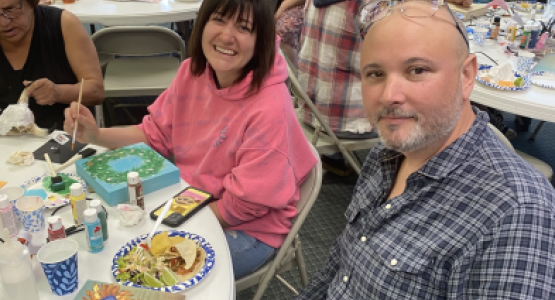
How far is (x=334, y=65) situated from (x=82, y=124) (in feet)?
4.11

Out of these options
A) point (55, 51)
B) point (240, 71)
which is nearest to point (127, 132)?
point (240, 71)

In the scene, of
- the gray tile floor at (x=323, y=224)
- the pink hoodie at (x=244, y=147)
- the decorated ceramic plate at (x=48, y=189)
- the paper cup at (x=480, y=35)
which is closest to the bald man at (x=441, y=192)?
the pink hoodie at (x=244, y=147)

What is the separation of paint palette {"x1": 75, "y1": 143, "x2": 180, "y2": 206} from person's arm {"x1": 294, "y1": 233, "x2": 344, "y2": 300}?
53 cm

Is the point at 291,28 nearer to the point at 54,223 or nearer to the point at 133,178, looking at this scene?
the point at 133,178

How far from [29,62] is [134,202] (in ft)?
3.94

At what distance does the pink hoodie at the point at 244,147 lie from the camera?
136 cm

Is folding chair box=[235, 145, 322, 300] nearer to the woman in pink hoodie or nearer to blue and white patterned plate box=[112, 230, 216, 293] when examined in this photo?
the woman in pink hoodie

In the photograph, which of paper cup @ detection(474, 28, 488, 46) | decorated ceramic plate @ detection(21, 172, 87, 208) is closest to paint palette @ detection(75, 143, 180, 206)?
decorated ceramic plate @ detection(21, 172, 87, 208)

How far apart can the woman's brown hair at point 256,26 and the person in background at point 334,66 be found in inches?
29.7

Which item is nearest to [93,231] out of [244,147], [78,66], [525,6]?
[244,147]

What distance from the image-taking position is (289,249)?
4.82ft

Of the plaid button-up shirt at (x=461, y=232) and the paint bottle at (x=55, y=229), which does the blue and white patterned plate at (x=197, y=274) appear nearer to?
the paint bottle at (x=55, y=229)

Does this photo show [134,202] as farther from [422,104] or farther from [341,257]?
[422,104]

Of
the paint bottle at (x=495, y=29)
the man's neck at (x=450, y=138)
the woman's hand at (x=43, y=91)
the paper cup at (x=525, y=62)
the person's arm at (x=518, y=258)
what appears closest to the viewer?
the person's arm at (x=518, y=258)
